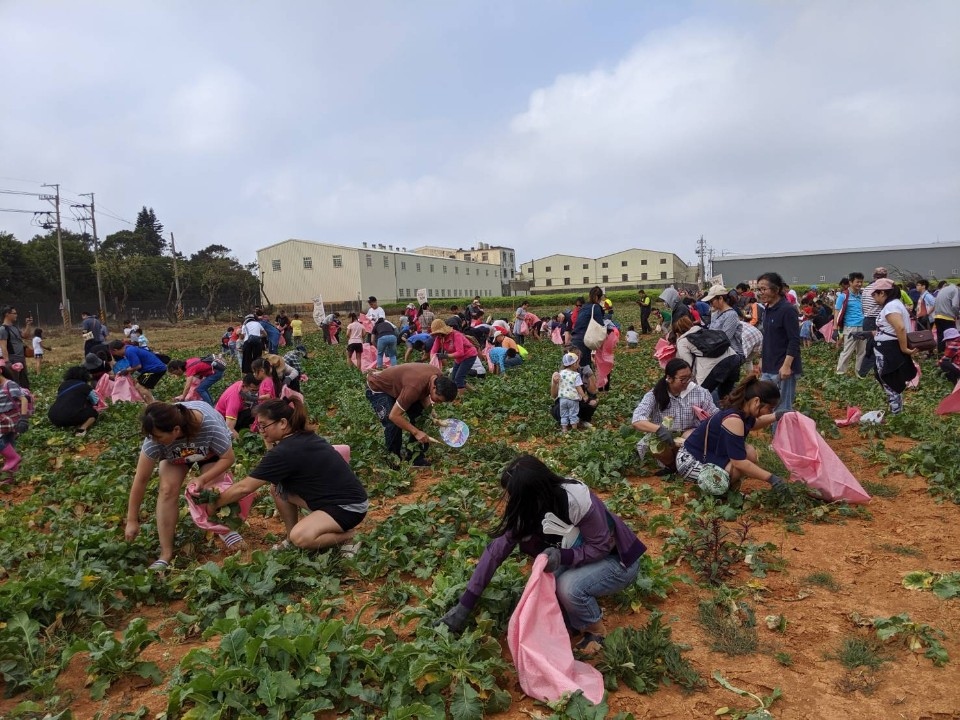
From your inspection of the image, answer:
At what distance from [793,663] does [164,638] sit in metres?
3.46

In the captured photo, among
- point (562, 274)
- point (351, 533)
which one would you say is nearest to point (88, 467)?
point (351, 533)

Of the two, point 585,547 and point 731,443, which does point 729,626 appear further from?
point 731,443

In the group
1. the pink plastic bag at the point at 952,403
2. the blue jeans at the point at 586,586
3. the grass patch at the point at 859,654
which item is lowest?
the grass patch at the point at 859,654

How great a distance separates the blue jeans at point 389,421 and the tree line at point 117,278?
130 feet

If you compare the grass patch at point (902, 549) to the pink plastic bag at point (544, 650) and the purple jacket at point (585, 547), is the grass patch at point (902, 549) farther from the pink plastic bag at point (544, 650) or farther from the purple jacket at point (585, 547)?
the pink plastic bag at point (544, 650)

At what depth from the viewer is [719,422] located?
4.94 metres

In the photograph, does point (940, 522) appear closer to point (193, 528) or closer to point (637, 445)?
point (637, 445)

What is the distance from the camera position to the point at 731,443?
15.8 ft

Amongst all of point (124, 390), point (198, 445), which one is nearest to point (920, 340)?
point (198, 445)

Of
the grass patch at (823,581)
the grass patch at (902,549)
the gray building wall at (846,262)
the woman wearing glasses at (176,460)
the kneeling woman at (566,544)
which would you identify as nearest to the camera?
the kneeling woman at (566,544)

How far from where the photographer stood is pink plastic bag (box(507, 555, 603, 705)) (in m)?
2.88

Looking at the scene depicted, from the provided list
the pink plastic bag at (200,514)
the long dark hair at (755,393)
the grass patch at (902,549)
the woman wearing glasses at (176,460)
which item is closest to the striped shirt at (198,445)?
the woman wearing glasses at (176,460)

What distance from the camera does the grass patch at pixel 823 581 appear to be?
3875mm

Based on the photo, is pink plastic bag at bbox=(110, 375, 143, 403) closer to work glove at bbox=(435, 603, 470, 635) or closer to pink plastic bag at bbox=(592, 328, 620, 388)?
pink plastic bag at bbox=(592, 328, 620, 388)
